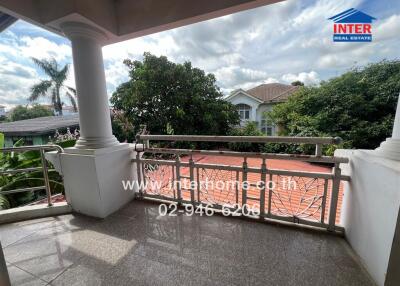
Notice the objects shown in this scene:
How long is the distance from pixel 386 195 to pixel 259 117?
10408mm

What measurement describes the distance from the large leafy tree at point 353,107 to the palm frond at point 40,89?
681 inches

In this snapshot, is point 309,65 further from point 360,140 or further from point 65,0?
point 65,0

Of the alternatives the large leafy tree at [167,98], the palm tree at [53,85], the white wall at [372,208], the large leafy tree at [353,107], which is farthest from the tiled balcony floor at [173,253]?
the palm tree at [53,85]

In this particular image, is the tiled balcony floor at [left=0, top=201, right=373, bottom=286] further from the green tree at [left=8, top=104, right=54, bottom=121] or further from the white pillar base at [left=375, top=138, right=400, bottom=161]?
→ the green tree at [left=8, top=104, right=54, bottom=121]

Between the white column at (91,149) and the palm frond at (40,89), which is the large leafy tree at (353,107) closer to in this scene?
the white column at (91,149)

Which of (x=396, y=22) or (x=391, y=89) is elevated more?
(x=396, y=22)

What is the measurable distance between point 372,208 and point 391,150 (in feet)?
1.47

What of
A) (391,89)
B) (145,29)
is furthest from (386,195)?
(391,89)

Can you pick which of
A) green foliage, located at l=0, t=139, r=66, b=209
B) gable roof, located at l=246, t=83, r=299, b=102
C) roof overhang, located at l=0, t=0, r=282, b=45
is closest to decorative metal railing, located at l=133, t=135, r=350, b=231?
roof overhang, located at l=0, t=0, r=282, b=45

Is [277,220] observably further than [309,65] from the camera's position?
No

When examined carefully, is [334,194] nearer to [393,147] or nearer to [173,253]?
Result: [393,147]

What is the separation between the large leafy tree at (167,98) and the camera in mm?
6633

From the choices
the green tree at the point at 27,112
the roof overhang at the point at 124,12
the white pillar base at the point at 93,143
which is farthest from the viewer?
the green tree at the point at 27,112

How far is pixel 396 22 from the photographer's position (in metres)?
5.09
